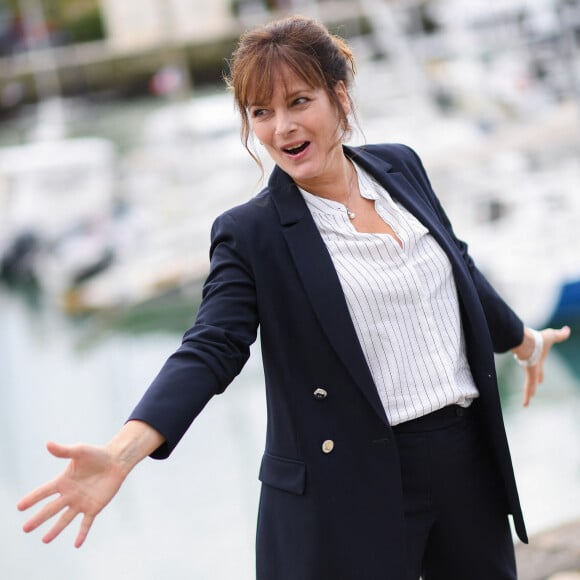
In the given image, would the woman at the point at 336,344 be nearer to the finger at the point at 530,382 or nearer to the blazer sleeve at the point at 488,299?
the blazer sleeve at the point at 488,299

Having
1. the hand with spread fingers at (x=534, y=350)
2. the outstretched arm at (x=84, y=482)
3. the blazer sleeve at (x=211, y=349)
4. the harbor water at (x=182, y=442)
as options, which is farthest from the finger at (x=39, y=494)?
the harbor water at (x=182, y=442)

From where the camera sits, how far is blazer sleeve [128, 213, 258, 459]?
121cm

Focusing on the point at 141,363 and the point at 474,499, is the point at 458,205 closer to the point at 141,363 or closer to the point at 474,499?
the point at 141,363

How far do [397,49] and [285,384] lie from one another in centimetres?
982

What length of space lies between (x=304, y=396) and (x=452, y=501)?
27 cm

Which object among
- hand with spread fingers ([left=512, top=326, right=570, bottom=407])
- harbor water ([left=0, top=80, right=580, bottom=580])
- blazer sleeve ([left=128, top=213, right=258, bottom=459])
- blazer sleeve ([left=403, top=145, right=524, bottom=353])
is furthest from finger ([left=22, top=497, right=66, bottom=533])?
harbor water ([left=0, top=80, right=580, bottom=580])

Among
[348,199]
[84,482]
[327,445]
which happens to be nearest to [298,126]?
[348,199]

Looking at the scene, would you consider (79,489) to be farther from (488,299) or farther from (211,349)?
(488,299)

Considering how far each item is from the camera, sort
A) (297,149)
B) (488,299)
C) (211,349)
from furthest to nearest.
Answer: (488,299)
(297,149)
(211,349)

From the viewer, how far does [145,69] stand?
81.9ft

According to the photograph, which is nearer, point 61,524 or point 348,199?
point 61,524

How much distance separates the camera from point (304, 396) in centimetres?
133

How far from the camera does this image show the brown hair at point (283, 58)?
4.28ft

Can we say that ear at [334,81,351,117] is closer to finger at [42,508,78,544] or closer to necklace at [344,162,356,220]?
necklace at [344,162,356,220]
